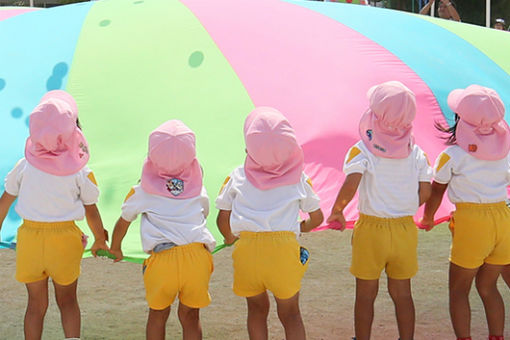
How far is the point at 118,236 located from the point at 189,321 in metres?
0.49

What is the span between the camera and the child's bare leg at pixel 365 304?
140 inches

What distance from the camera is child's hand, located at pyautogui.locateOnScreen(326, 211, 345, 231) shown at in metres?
3.49

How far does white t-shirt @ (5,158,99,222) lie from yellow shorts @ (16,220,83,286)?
5cm

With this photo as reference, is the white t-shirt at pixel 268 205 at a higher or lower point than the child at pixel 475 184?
higher

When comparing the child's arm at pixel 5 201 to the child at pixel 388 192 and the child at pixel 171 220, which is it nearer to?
the child at pixel 171 220

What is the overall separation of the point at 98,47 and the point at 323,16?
1.45 meters

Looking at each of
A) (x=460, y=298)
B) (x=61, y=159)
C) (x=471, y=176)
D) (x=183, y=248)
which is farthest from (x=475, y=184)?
(x=61, y=159)

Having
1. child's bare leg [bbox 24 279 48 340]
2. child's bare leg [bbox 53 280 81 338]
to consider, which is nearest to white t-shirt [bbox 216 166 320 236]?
child's bare leg [bbox 53 280 81 338]

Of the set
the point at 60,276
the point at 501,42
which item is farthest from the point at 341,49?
the point at 60,276

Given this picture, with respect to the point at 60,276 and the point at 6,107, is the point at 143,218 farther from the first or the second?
the point at 6,107

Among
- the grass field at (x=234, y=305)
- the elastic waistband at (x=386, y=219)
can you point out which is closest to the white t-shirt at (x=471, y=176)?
the elastic waistband at (x=386, y=219)

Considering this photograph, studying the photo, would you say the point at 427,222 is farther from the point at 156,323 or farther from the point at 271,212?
the point at 156,323

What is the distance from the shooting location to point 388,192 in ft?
11.4

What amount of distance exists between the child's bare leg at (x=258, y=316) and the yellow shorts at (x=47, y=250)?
82cm
